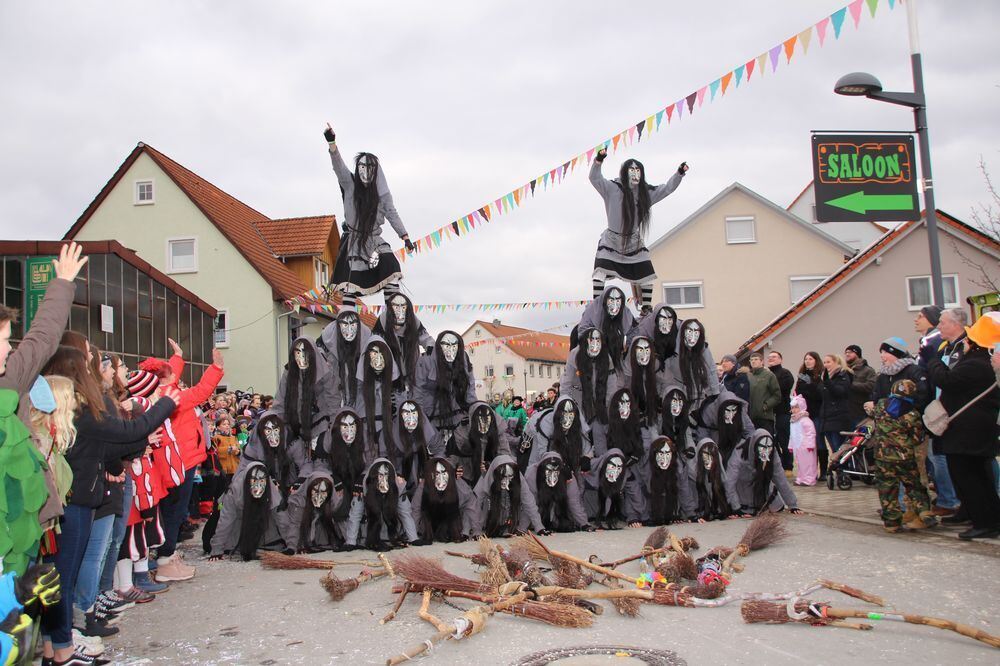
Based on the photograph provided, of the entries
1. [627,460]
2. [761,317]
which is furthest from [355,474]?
[761,317]

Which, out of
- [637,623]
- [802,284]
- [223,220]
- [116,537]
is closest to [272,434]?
[116,537]

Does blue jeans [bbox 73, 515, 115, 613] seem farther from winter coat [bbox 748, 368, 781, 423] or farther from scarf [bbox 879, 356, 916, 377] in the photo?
winter coat [bbox 748, 368, 781, 423]

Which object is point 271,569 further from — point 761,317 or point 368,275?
point 761,317

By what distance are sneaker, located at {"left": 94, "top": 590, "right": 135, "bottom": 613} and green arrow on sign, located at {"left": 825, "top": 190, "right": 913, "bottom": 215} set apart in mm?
7477

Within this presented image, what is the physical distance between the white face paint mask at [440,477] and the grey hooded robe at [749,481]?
3.15 m

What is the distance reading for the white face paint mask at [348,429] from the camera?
28.8 ft

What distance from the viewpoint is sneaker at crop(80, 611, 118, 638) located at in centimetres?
503

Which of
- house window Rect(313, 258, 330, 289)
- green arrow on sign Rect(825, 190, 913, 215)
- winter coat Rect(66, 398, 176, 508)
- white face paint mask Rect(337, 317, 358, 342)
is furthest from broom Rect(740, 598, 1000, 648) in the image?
house window Rect(313, 258, 330, 289)

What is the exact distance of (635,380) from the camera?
1005 centimetres

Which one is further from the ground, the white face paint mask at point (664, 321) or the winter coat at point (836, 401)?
the white face paint mask at point (664, 321)

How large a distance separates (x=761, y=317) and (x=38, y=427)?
83.0 feet

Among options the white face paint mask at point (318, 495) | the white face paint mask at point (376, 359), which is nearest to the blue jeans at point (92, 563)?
the white face paint mask at point (318, 495)

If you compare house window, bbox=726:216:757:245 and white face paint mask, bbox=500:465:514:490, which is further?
house window, bbox=726:216:757:245

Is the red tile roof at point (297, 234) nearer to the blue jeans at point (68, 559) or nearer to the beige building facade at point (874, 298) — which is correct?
the beige building facade at point (874, 298)
